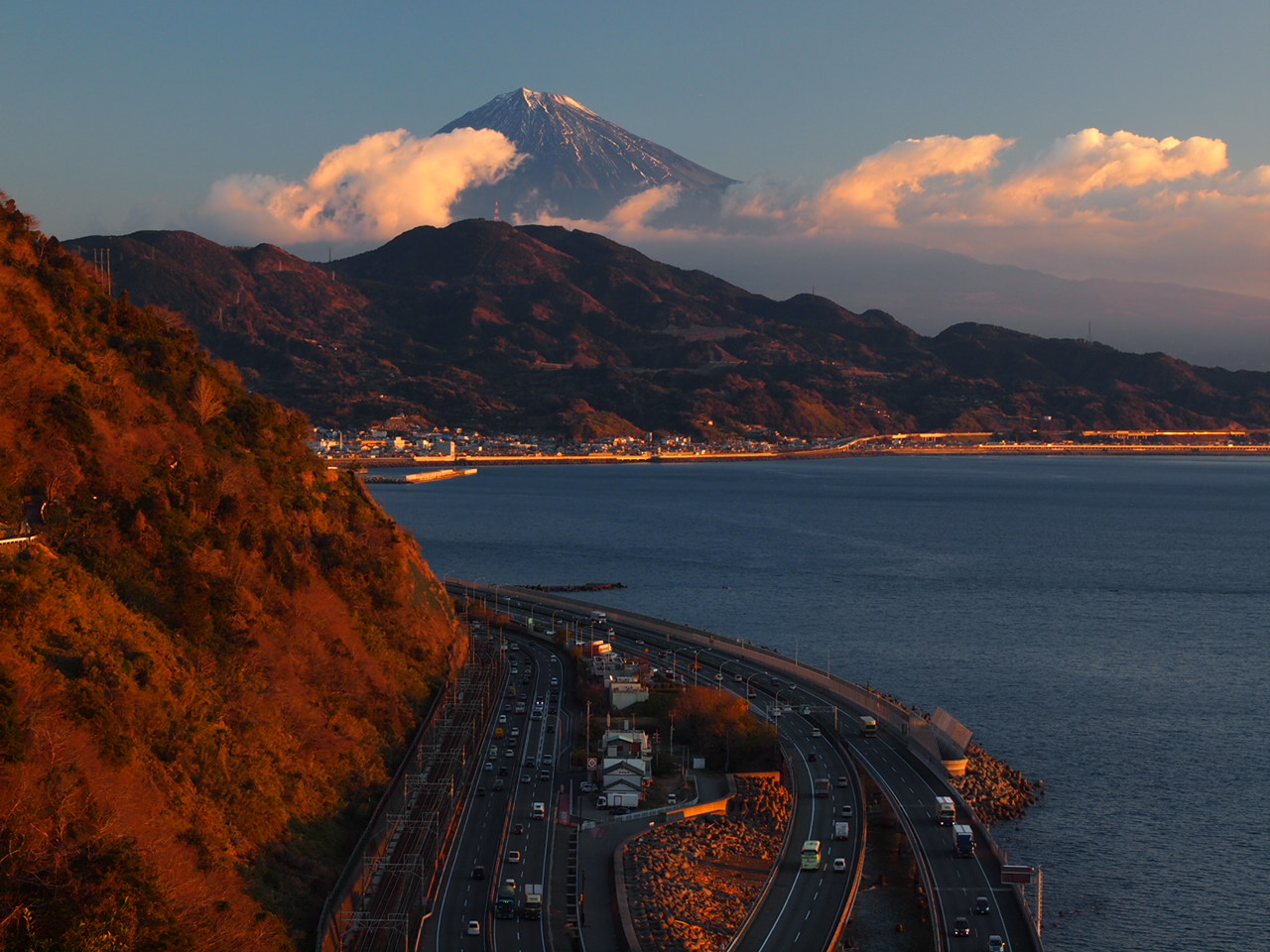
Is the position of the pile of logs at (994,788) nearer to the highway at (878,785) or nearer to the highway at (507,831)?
the highway at (878,785)

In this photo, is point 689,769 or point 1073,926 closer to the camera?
point 1073,926

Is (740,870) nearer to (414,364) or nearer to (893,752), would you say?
(893,752)

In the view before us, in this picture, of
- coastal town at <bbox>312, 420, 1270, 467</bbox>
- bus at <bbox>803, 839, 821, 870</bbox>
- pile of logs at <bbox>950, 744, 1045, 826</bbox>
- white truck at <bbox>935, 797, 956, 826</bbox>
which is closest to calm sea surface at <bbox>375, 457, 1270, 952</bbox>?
pile of logs at <bbox>950, 744, 1045, 826</bbox>

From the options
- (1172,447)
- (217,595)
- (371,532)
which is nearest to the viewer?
(217,595)

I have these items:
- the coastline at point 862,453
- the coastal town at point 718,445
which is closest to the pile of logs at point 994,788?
the coastal town at point 718,445

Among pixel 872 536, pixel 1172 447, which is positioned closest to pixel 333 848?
pixel 872 536
